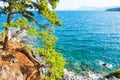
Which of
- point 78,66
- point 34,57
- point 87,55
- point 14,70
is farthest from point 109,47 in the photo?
point 14,70

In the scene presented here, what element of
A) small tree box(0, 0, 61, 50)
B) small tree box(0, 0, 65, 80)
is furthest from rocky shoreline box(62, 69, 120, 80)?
small tree box(0, 0, 61, 50)

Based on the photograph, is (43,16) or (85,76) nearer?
(43,16)

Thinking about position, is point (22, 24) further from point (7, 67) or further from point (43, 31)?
point (7, 67)

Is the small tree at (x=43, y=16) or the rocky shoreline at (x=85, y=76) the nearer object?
the small tree at (x=43, y=16)

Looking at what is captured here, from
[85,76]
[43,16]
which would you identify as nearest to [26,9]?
[43,16]

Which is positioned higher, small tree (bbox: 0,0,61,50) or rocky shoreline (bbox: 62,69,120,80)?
small tree (bbox: 0,0,61,50)

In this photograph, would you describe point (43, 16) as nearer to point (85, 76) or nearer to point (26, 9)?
point (26, 9)

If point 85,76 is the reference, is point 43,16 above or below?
above

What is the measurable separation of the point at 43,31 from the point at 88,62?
91.1 ft

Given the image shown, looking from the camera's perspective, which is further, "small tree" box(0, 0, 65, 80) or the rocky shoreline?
the rocky shoreline

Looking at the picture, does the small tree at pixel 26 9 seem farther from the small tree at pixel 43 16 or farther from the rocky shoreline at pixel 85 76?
the rocky shoreline at pixel 85 76

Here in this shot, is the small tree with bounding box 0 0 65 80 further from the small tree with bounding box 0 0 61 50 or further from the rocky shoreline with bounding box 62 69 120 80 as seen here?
the rocky shoreline with bounding box 62 69 120 80

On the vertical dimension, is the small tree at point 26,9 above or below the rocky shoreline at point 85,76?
above

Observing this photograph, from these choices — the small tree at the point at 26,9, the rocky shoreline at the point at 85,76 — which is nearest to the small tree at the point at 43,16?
the small tree at the point at 26,9
